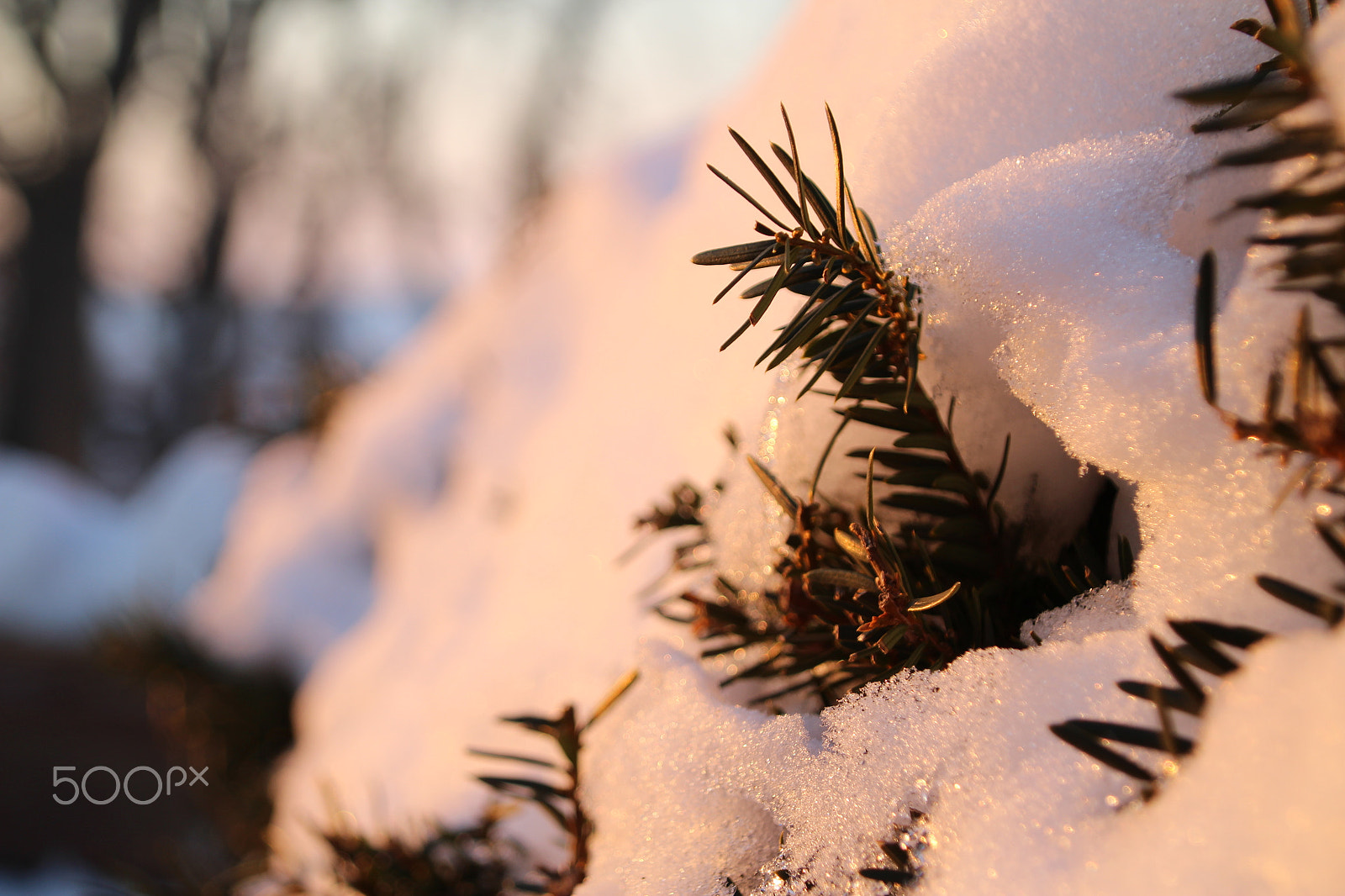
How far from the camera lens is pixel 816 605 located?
1.15ft

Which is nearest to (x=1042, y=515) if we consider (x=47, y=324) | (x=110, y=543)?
(x=110, y=543)

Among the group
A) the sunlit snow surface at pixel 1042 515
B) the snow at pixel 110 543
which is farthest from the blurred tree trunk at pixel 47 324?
the sunlit snow surface at pixel 1042 515

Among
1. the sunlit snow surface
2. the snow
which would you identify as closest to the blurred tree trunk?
the snow

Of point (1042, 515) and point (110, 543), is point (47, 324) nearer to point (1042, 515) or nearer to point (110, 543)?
point (110, 543)

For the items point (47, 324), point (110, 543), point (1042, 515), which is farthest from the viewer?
point (47, 324)

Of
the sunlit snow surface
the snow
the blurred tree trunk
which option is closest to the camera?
the sunlit snow surface

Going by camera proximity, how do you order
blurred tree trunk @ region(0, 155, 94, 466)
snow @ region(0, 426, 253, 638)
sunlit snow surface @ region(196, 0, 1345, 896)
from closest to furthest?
sunlit snow surface @ region(196, 0, 1345, 896)
snow @ region(0, 426, 253, 638)
blurred tree trunk @ region(0, 155, 94, 466)

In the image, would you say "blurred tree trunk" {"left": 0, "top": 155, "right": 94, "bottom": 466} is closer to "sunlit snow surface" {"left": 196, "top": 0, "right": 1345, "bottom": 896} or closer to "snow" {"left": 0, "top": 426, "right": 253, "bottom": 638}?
"snow" {"left": 0, "top": 426, "right": 253, "bottom": 638}

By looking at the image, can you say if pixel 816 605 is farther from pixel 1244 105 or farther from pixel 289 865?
pixel 289 865

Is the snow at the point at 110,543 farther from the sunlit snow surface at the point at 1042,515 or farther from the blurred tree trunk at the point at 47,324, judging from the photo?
the blurred tree trunk at the point at 47,324

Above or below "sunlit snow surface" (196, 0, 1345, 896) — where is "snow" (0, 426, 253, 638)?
below

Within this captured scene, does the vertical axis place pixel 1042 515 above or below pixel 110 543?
above

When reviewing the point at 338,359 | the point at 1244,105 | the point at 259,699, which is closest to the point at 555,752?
the point at 1244,105

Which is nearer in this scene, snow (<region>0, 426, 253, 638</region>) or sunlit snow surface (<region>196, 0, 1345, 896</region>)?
sunlit snow surface (<region>196, 0, 1345, 896</region>)
